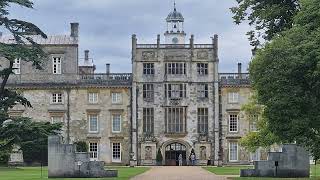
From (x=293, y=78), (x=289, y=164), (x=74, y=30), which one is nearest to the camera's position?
(x=293, y=78)

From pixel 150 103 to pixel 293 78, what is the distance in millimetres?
47697

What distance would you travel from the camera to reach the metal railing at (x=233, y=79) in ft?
257

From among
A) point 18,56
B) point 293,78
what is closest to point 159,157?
point 293,78

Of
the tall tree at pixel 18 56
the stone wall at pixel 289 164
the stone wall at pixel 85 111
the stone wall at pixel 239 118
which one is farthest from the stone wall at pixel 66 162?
the stone wall at pixel 239 118

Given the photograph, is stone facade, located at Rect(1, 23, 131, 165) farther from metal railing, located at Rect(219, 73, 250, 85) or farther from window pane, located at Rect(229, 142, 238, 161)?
window pane, located at Rect(229, 142, 238, 161)

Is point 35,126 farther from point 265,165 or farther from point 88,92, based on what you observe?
point 88,92

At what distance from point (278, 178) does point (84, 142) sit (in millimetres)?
40372

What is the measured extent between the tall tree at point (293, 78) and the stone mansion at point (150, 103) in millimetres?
45398

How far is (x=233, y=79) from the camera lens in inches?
3088

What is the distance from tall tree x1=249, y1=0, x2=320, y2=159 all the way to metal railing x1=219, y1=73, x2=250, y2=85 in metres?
46.0

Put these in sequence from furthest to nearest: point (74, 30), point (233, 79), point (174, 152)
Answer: point (74, 30), point (233, 79), point (174, 152)

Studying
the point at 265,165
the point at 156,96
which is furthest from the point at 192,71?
the point at 265,165

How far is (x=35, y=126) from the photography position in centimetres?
2461

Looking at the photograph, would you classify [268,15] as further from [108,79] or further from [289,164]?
[108,79]
